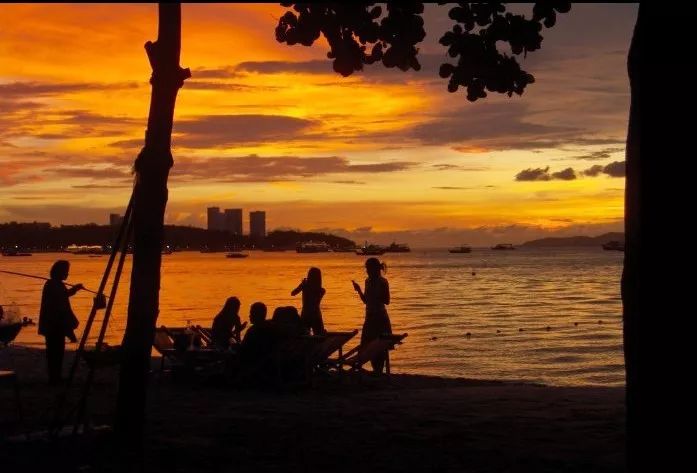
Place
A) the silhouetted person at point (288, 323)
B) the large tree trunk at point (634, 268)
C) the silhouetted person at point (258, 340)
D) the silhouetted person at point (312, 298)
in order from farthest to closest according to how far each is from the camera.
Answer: the silhouetted person at point (312, 298), the silhouetted person at point (288, 323), the silhouetted person at point (258, 340), the large tree trunk at point (634, 268)

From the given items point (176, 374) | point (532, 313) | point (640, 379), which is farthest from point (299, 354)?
point (532, 313)

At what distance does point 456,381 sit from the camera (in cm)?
1833

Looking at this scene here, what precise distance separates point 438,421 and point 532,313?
45.9 metres

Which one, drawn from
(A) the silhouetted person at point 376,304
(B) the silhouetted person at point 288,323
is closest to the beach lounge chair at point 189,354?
(B) the silhouetted person at point 288,323

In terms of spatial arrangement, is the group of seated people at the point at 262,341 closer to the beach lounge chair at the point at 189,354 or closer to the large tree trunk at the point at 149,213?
the beach lounge chair at the point at 189,354

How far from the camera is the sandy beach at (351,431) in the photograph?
876cm

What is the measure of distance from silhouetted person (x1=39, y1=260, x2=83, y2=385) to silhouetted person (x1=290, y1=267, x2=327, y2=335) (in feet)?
12.7

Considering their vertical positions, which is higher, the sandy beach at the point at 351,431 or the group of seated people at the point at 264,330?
the group of seated people at the point at 264,330

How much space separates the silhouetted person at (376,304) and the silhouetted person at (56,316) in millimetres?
4815

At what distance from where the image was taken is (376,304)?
17.4 meters

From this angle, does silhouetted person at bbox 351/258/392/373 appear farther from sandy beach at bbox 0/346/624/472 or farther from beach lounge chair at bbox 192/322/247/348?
sandy beach at bbox 0/346/624/472

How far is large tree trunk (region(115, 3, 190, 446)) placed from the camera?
9250 millimetres

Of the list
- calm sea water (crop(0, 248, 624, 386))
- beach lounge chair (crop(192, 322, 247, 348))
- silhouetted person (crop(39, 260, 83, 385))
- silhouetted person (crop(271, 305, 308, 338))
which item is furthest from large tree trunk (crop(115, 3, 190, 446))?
calm sea water (crop(0, 248, 624, 386))

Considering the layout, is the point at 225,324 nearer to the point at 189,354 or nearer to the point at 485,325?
the point at 189,354
